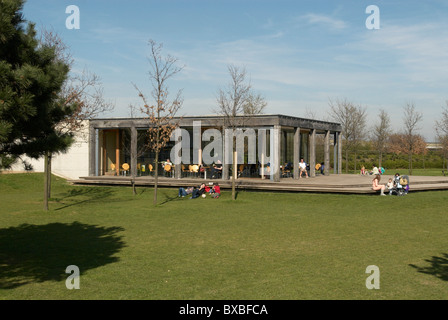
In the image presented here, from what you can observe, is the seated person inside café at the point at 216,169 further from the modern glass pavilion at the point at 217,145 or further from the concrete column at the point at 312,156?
the concrete column at the point at 312,156

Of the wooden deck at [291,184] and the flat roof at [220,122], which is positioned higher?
the flat roof at [220,122]

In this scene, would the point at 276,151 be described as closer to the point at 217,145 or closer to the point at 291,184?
the point at 291,184

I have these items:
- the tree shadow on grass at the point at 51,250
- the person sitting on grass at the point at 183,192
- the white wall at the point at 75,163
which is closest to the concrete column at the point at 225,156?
the person sitting on grass at the point at 183,192

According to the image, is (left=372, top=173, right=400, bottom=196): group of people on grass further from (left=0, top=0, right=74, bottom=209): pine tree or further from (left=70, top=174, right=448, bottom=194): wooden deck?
(left=0, top=0, right=74, bottom=209): pine tree

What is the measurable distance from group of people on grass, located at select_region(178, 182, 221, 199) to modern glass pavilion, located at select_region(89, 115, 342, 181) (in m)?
4.30

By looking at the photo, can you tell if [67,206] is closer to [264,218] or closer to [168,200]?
[168,200]

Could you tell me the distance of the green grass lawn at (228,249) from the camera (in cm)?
739

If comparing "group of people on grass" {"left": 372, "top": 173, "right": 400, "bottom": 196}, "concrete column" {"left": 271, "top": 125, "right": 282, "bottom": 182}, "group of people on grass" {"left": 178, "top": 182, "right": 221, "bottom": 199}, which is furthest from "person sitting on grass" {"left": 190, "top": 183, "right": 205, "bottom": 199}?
"group of people on grass" {"left": 372, "top": 173, "right": 400, "bottom": 196}

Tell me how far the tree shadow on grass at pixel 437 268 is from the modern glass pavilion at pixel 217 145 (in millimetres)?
16734
